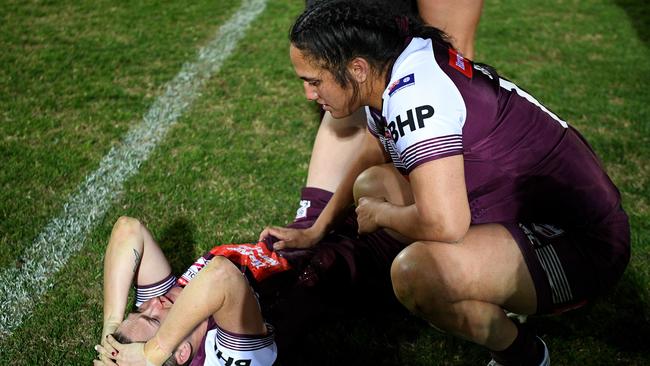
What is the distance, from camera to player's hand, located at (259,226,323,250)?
2.87m

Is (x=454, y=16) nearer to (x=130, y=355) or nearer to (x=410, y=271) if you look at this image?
(x=410, y=271)

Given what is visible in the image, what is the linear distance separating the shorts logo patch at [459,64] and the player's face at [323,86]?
35cm

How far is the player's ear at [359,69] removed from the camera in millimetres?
2224

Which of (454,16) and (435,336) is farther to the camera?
(454,16)

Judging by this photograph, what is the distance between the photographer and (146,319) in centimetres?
247

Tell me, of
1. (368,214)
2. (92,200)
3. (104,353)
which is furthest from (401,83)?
(92,200)

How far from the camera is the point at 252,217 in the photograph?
338cm

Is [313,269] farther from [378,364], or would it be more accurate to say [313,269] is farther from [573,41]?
[573,41]

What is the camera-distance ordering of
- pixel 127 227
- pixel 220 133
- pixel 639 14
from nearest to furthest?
pixel 127 227
pixel 220 133
pixel 639 14

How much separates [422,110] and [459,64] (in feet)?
0.91

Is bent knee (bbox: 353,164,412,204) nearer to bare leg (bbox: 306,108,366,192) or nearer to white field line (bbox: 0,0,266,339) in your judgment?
bare leg (bbox: 306,108,366,192)

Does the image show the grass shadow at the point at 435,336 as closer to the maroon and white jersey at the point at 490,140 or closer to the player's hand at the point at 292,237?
the player's hand at the point at 292,237

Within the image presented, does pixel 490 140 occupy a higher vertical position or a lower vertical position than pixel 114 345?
higher

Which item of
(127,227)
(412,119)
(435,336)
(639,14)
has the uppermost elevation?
(412,119)
